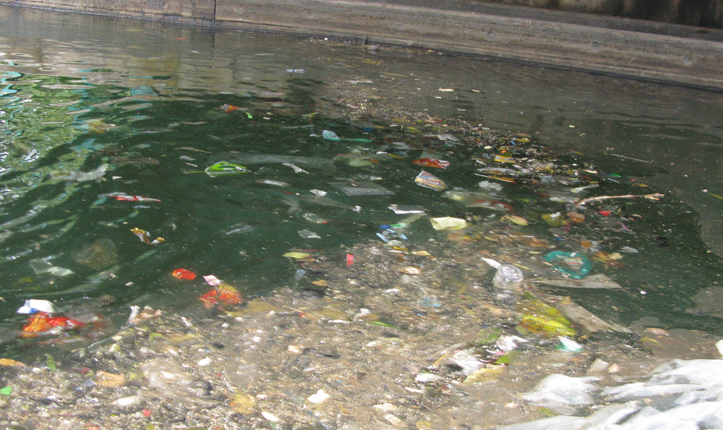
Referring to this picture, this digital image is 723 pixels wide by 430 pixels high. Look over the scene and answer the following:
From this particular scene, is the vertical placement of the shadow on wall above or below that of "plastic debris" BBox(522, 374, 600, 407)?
above

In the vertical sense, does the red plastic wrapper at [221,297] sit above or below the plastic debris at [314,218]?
below

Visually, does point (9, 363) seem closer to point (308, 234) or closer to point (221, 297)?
point (221, 297)

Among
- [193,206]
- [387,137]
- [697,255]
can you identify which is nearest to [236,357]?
[193,206]

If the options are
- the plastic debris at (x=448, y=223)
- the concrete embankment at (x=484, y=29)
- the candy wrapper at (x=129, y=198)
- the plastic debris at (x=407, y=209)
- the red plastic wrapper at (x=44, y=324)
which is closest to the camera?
the red plastic wrapper at (x=44, y=324)

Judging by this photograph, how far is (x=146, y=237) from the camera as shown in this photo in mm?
2354

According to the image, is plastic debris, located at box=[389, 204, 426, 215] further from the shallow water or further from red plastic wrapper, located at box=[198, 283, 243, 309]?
red plastic wrapper, located at box=[198, 283, 243, 309]

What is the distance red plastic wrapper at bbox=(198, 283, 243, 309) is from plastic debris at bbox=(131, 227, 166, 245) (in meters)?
0.43

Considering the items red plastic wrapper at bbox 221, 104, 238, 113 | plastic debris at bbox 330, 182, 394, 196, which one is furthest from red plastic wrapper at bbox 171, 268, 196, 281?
red plastic wrapper at bbox 221, 104, 238, 113

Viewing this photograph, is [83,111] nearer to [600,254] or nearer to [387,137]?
[387,137]

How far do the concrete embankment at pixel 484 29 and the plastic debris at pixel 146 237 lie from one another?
726 cm

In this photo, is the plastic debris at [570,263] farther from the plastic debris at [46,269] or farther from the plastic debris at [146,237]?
the plastic debris at [46,269]

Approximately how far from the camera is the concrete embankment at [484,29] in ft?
26.7

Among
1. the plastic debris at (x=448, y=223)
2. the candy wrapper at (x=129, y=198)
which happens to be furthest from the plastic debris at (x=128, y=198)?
the plastic debris at (x=448, y=223)

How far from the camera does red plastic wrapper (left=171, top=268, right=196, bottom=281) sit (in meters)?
2.12
